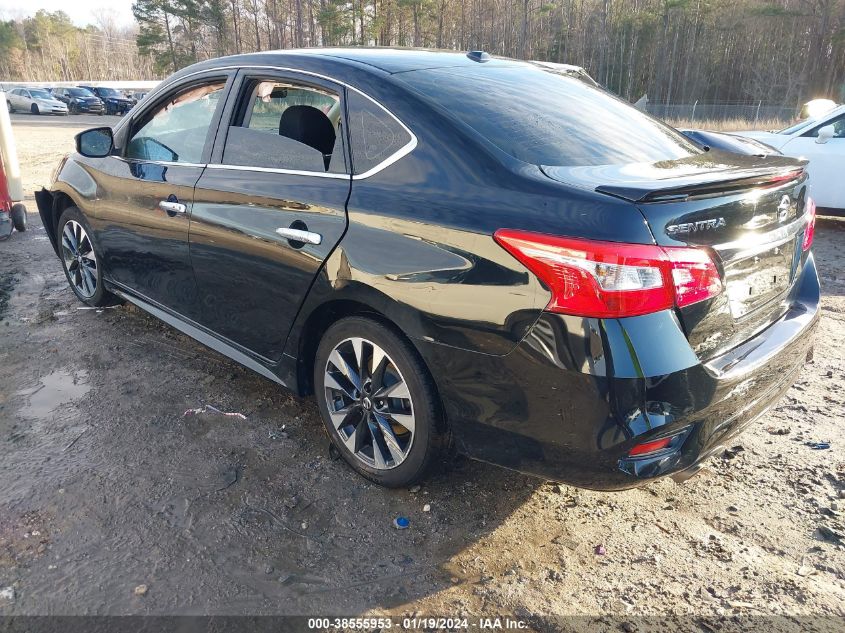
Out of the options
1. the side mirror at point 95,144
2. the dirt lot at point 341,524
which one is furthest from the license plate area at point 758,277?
the side mirror at point 95,144

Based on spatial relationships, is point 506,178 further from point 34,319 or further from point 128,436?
point 34,319

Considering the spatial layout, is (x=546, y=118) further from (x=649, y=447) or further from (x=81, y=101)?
(x=81, y=101)

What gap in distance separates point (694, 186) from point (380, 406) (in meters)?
1.46

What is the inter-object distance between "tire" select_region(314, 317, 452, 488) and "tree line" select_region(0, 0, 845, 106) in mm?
53094

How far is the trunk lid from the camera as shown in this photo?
200 cm

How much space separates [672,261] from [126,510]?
2.31m

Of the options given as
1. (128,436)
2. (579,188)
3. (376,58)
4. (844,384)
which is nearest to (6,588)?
(128,436)

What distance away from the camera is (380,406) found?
2.65m

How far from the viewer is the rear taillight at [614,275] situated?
1916 mm

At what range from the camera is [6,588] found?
2172 millimetres

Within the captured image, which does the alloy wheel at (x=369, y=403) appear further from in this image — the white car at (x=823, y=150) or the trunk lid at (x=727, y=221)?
the white car at (x=823, y=150)

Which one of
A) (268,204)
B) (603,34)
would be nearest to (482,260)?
(268,204)

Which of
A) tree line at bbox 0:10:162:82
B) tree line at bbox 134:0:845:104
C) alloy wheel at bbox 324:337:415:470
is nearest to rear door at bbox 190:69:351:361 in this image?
alloy wheel at bbox 324:337:415:470

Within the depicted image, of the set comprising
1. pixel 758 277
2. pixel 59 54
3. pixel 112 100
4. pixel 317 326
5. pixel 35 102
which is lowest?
pixel 317 326
